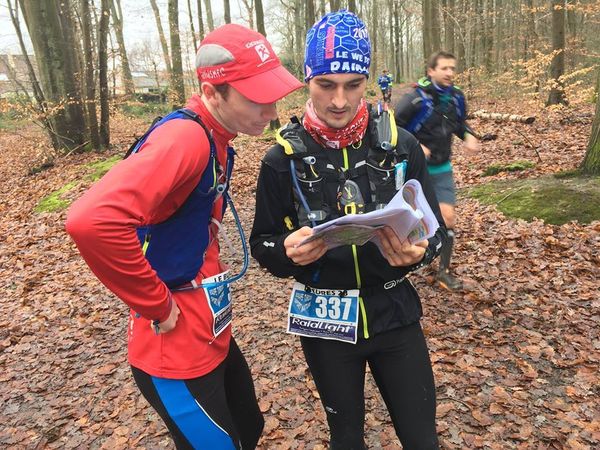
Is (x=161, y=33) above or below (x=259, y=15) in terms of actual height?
above

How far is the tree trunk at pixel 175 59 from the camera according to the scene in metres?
19.8

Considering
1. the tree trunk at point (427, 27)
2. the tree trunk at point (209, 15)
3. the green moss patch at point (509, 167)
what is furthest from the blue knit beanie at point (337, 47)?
the tree trunk at point (209, 15)

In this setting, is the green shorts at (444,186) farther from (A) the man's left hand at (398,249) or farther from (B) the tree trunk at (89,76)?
(B) the tree trunk at (89,76)

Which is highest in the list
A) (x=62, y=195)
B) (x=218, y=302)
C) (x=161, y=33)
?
(x=161, y=33)

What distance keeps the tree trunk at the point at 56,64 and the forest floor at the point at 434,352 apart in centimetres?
823

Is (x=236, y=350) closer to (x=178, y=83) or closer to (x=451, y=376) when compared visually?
(x=451, y=376)

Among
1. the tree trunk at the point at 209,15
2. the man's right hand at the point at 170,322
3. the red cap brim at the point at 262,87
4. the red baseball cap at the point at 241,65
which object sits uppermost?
the tree trunk at the point at 209,15

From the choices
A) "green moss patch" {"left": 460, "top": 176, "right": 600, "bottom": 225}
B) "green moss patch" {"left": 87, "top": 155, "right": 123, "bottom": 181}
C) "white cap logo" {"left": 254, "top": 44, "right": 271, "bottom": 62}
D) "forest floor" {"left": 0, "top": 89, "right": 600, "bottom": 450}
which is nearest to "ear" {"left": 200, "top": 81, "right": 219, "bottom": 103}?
"white cap logo" {"left": 254, "top": 44, "right": 271, "bottom": 62}

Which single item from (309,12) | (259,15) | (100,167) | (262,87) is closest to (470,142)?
(262,87)

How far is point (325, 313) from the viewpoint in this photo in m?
2.08

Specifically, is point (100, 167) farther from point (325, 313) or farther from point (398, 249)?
point (398, 249)

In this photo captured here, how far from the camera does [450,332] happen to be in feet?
15.2

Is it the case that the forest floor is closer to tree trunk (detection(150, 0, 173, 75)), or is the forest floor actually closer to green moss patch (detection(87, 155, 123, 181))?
green moss patch (detection(87, 155, 123, 181))

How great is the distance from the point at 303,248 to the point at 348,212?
13.3 inches
